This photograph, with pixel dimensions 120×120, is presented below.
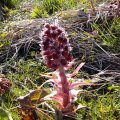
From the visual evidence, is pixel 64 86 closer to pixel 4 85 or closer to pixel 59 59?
pixel 59 59

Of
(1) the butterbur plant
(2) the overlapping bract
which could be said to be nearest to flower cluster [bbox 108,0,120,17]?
(2) the overlapping bract

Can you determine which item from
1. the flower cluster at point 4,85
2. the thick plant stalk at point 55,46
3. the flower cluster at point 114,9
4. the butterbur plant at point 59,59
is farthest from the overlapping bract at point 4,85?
the flower cluster at point 114,9

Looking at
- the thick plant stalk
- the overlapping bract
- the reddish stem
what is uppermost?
the thick plant stalk

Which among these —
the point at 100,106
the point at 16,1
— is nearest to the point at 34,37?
the point at 100,106

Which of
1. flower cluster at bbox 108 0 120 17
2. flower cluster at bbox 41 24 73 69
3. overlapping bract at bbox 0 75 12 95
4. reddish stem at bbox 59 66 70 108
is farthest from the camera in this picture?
flower cluster at bbox 108 0 120 17

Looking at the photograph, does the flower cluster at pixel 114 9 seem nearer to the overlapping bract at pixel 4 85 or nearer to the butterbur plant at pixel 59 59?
the overlapping bract at pixel 4 85

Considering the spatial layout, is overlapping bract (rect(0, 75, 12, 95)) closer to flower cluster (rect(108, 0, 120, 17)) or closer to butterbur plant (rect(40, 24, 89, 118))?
butterbur plant (rect(40, 24, 89, 118))

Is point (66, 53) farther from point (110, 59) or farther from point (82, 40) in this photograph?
point (82, 40)

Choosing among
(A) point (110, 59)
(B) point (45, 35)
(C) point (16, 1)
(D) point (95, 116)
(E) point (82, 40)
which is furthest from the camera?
(C) point (16, 1)

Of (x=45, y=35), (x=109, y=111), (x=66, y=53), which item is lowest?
(x=109, y=111)
